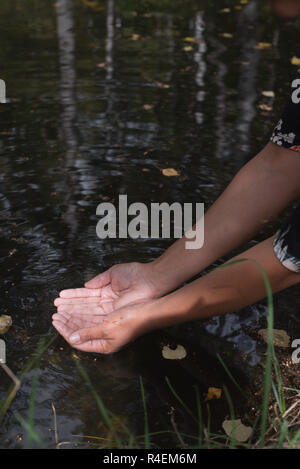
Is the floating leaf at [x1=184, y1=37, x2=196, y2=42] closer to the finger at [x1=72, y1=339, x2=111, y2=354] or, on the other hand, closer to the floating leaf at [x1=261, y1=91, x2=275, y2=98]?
the floating leaf at [x1=261, y1=91, x2=275, y2=98]

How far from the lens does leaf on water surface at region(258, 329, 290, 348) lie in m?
1.88

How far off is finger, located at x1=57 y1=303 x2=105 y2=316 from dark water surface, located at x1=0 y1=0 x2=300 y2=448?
0.08m

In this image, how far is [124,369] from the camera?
70.1 inches

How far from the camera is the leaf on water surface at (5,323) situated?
1.86 m

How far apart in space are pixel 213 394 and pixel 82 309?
2.08 ft

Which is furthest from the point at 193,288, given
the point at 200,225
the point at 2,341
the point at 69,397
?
the point at 2,341

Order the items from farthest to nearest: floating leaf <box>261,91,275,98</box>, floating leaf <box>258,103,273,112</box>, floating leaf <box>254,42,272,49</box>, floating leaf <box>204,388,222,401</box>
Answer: floating leaf <box>254,42,272,49</box>
floating leaf <box>261,91,275,98</box>
floating leaf <box>258,103,273,112</box>
floating leaf <box>204,388,222,401</box>

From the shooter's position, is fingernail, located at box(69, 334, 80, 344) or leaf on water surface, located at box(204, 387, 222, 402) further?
fingernail, located at box(69, 334, 80, 344)

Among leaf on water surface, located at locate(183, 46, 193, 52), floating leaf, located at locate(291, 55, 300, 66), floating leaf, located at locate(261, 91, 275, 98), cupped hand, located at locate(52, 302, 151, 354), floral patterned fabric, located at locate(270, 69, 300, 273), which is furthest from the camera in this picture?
leaf on water surface, located at locate(183, 46, 193, 52)

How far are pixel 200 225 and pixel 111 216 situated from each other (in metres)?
0.78

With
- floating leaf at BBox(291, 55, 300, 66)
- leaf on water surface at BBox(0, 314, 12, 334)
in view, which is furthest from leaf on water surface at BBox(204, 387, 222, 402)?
floating leaf at BBox(291, 55, 300, 66)

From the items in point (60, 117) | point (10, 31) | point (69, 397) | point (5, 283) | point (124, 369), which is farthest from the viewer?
point (10, 31)

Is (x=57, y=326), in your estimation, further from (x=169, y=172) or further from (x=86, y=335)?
(x=169, y=172)

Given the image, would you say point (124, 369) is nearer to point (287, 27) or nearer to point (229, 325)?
point (229, 325)
